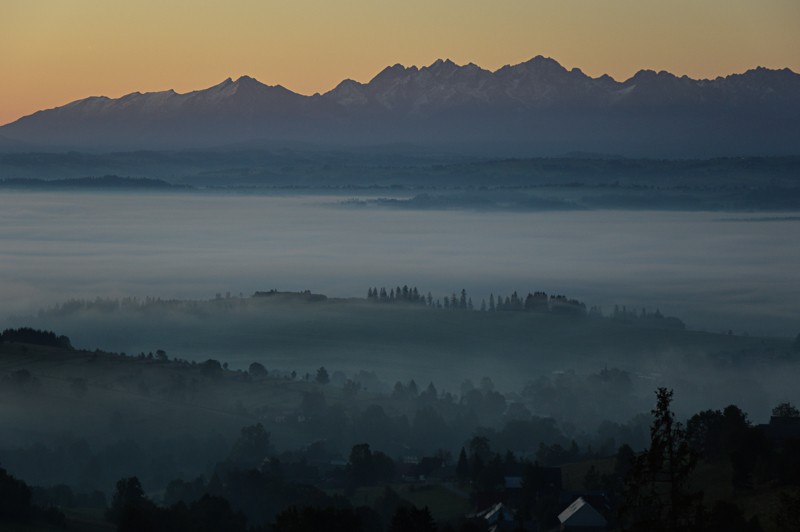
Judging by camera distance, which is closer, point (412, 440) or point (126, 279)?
point (412, 440)

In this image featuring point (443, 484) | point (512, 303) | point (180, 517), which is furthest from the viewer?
point (512, 303)

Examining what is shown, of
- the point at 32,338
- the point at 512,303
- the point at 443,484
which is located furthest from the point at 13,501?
the point at 512,303

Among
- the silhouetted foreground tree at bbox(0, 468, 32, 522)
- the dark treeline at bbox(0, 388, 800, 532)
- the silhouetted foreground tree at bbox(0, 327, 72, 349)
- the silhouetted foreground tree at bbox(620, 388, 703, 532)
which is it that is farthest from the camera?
the silhouetted foreground tree at bbox(0, 327, 72, 349)

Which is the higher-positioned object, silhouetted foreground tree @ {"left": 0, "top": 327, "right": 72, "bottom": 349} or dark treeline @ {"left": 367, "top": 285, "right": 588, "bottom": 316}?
silhouetted foreground tree @ {"left": 0, "top": 327, "right": 72, "bottom": 349}

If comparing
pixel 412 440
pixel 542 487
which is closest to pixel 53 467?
pixel 412 440

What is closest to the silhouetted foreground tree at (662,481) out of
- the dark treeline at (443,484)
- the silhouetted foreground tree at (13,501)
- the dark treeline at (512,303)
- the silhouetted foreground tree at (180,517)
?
the dark treeline at (443,484)

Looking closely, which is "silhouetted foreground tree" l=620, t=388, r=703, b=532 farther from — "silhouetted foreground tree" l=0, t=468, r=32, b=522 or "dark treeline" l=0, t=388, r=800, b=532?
"silhouetted foreground tree" l=0, t=468, r=32, b=522

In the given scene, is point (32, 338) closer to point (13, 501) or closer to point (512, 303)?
point (13, 501)

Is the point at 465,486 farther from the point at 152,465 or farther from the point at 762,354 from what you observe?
the point at 762,354

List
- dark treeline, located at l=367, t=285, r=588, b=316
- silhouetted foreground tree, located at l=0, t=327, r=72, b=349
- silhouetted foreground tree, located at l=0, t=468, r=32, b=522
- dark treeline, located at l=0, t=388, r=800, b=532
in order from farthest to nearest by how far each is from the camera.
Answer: dark treeline, located at l=367, t=285, r=588, b=316, silhouetted foreground tree, located at l=0, t=327, r=72, b=349, silhouetted foreground tree, located at l=0, t=468, r=32, b=522, dark treeline, located at l=0, t=388, r=800, b=532

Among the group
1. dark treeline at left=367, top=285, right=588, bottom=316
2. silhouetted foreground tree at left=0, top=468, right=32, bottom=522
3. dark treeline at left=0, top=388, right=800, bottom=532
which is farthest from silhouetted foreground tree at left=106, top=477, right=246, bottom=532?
dark treeline at left=367, top=285, right=588, bottom=316

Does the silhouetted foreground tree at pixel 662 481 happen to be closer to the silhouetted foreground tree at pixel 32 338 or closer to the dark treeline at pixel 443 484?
the dark treeline at pixel 443 484
